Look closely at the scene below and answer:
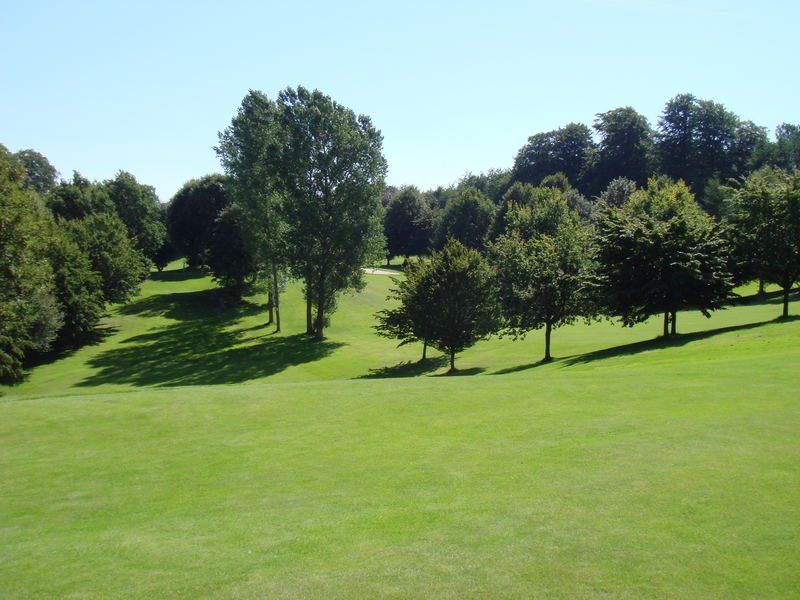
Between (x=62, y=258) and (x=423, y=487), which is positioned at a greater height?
(x=62, y=258)

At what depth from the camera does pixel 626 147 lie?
380ft

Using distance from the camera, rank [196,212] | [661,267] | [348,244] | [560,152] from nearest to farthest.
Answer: [661,267]
[348,244]
[196,212]
[560,152]

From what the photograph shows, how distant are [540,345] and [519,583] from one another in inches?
1455

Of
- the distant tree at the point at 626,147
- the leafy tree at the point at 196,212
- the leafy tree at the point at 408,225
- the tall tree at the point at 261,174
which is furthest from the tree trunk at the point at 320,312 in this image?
the distant tree at the point at 626,147

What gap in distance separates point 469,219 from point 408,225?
2224 cm

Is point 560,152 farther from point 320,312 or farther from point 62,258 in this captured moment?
point 62,258

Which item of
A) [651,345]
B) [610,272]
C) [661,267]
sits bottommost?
[651,345]

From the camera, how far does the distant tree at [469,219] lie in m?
96.0

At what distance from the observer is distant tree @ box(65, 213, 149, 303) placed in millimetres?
56000

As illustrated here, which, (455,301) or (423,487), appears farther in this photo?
(455,301)

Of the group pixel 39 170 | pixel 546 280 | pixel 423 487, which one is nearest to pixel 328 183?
pixel 546 280

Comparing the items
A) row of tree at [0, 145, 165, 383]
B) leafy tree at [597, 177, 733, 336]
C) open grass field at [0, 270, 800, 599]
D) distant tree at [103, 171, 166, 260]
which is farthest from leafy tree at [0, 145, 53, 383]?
distant tree at [103, 171, 166, 260]

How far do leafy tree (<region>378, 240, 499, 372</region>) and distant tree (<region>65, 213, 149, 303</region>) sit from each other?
33.4 meters

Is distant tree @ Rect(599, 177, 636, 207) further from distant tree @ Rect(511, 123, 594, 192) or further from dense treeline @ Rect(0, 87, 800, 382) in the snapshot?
distant tree @ Rect(511, 123, 594, 192)
